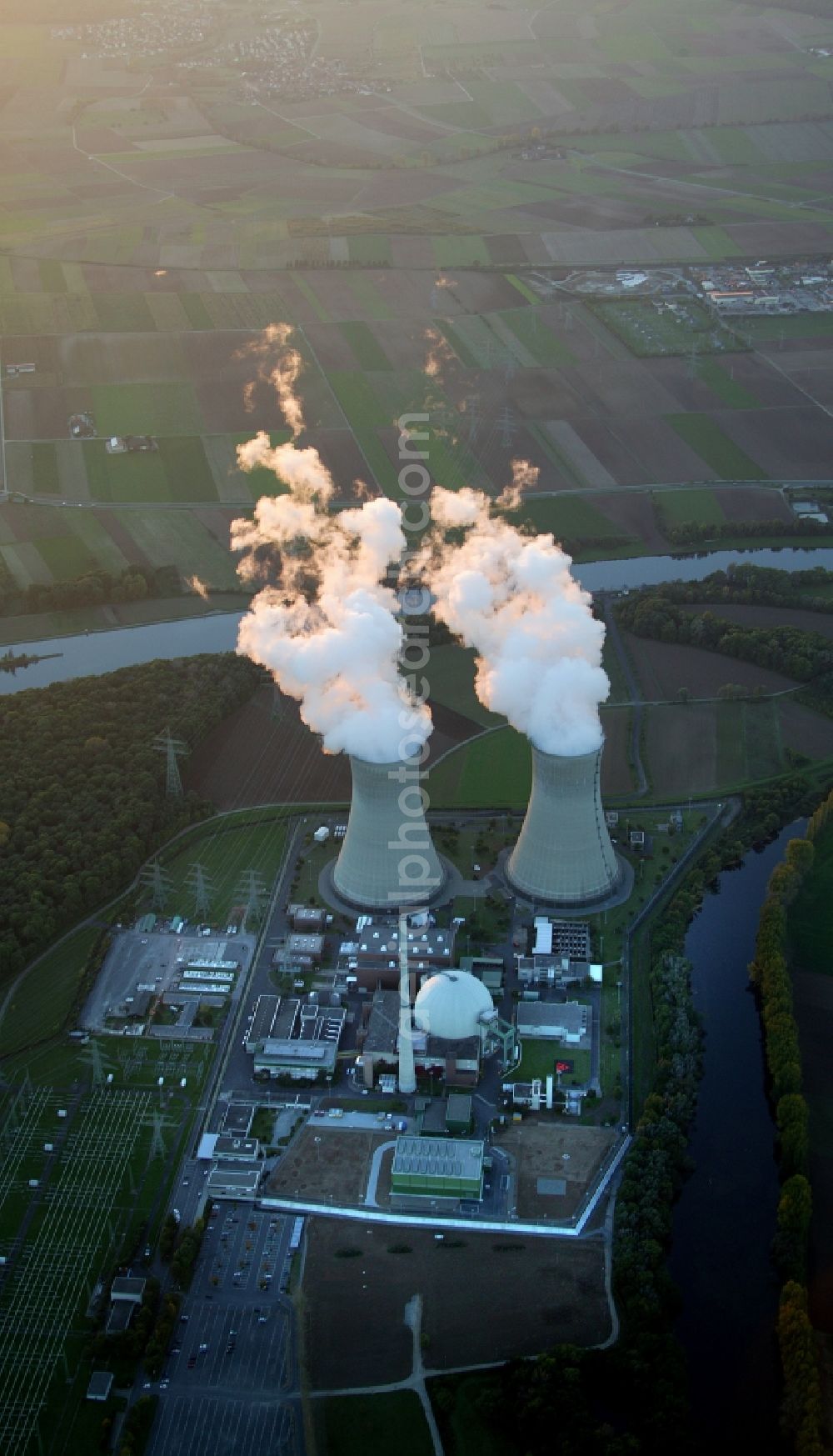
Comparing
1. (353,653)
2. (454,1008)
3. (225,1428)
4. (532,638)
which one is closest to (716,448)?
(532,638)

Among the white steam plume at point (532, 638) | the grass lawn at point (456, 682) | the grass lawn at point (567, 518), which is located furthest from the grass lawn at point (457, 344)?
the white steam plume at point (532, 638)

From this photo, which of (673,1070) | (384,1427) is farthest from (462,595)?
(384,1427)

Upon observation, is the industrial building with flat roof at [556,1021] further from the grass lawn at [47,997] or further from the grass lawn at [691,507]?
the grass lawn at [691,507]

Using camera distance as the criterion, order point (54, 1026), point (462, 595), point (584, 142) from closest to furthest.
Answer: point (54, 1026) → point (462, 595) → point (584, 142)

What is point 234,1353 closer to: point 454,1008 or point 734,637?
point 454,1008

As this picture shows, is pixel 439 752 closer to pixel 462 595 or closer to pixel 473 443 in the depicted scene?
pixel 462 595

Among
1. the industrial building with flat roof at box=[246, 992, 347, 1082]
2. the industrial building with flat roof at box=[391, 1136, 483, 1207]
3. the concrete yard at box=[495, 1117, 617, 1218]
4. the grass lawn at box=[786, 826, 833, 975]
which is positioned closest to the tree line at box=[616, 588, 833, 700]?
the grass lawn at box=[786, 826, 833, 975]

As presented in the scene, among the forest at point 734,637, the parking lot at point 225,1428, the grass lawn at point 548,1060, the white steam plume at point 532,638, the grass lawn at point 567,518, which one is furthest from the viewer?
the grass lawn at point 567,518
